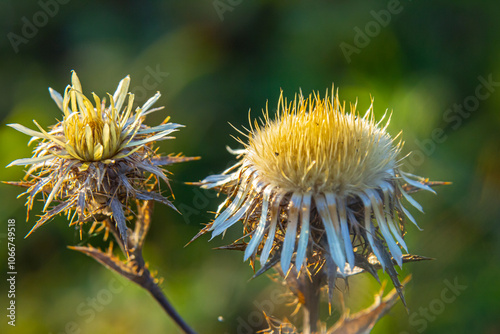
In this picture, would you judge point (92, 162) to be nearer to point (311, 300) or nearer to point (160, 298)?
point (160, 298)

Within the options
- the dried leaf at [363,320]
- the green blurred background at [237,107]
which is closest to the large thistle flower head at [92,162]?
the dried leaf at [363,320]

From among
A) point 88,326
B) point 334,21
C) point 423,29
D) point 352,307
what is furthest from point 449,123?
point 88,326

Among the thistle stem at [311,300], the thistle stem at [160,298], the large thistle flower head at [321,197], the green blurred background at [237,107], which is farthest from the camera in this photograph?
the green blurred background at [237,107]

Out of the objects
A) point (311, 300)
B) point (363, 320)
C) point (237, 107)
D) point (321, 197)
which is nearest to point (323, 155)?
point (321, 197)

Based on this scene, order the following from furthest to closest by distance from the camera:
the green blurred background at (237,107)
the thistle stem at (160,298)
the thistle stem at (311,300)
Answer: the green blurred background at (237,107), the thistle stem at (160,298), the thistle stem at (311,300)

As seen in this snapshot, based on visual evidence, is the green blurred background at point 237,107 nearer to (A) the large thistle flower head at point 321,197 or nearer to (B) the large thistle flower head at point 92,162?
(A) the large thistle flower head at point 321,197

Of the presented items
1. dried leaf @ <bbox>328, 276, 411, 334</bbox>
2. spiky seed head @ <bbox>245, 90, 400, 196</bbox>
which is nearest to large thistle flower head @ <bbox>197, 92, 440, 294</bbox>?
spiky seed head @ <bbox>245, 90, 400, 196</bbox>

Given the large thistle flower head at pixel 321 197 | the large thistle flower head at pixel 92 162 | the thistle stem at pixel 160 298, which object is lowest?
the thistle stem at pixel 160 298
